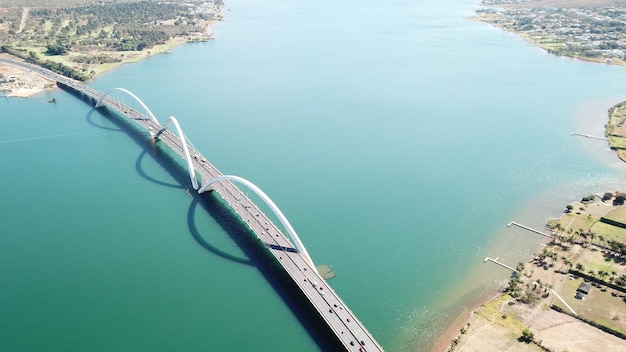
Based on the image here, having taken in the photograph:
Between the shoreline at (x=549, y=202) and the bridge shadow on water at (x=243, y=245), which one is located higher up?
the bridge shadow on water at (x=243, y=245)

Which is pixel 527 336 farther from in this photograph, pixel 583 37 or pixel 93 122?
pixel 583 37

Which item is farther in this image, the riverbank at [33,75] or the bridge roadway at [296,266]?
the riverbank at [33,75]

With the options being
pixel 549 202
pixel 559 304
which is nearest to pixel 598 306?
pixel 559 304

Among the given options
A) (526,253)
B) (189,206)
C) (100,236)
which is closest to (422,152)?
(526,253)

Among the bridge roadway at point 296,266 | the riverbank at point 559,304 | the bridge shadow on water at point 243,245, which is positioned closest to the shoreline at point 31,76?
the bridge shadow on water at point 243,245

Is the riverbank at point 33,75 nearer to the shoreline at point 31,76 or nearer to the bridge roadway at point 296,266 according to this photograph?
the shoreline at point 31,76
